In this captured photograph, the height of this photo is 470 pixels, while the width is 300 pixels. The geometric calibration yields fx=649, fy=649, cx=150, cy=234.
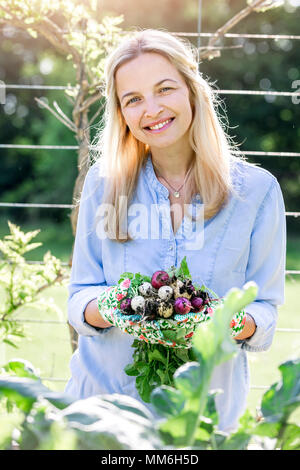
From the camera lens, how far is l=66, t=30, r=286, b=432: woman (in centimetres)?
144

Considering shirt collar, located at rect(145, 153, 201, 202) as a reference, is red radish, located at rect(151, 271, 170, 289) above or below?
below

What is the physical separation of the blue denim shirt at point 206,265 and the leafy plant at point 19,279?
841mm

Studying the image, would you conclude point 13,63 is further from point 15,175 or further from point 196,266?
point 196,266

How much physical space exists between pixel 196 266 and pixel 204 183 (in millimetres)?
206

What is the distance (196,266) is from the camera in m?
1.45

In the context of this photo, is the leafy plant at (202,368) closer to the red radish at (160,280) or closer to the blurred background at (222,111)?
the red radish at (160,280)

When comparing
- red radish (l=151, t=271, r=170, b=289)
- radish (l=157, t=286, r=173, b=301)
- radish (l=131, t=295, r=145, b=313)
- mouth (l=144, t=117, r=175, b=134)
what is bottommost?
radish (l=131, t=295, r=145, b=313)

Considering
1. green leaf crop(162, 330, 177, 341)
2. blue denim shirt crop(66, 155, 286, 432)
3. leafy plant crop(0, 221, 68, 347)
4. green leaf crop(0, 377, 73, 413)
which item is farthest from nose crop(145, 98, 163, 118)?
leafy plant crop(0, 221, 68, 347)

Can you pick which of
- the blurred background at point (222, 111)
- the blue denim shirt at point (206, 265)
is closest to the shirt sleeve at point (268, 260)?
the blue denim shirt at point (206, 265)

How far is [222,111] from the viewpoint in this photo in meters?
11.9

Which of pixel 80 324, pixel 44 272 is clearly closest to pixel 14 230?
pixel 44 272

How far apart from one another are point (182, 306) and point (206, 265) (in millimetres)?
324

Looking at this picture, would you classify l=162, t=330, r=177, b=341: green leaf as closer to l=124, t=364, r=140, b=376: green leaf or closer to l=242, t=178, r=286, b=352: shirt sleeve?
l=124, t=364, r=140, b=376: green leaf

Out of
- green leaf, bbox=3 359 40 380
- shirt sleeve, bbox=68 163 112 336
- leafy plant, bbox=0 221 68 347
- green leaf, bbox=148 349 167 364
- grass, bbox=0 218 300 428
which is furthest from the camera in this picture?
grass, bbox=0 218 300 428
